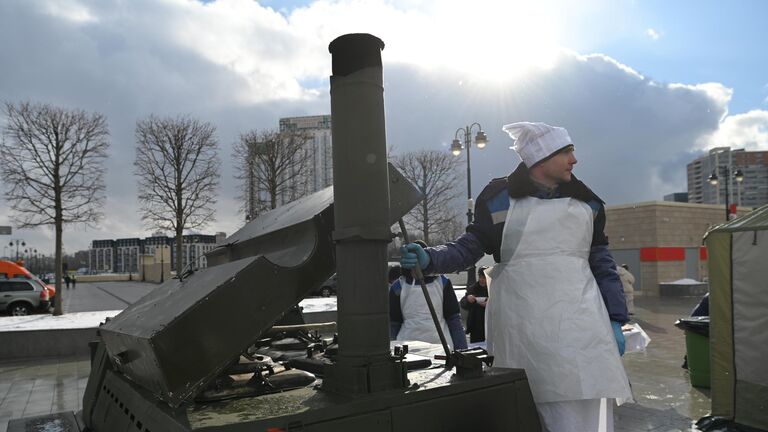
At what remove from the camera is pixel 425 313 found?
17.3ft

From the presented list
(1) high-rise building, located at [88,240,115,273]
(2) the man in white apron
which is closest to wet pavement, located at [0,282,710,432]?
(2) the man in white apron

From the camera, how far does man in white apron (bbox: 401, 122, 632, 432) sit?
2438 millimetres

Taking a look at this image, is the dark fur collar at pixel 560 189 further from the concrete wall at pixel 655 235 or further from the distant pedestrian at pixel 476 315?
the concrete wall at pixel 655 235

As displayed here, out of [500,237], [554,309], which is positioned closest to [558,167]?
[500,237]

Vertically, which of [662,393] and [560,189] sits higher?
[560,189]

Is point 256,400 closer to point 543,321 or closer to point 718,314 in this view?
point 543,321

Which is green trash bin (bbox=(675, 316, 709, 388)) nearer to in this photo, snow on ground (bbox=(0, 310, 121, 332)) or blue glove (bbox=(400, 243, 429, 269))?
blue glove (bbox=(400, 243, 429, 269))

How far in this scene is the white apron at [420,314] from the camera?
204 inches

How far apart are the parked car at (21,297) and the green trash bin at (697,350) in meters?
20.0

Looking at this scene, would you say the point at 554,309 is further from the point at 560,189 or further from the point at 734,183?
the point at 734,183

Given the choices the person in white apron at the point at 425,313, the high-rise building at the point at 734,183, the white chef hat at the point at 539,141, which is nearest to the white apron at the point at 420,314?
the person in white apron at the point at 425,313

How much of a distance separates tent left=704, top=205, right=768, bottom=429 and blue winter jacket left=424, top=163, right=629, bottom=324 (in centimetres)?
399

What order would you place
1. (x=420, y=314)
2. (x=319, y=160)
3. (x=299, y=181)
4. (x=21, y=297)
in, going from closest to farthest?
(x=420, y=314) → (x=21, y=297) → (x=299, y=181) → (x=319, y=160)

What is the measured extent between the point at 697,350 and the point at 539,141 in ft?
21.3
